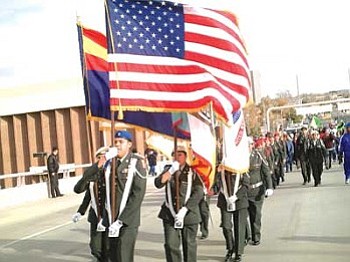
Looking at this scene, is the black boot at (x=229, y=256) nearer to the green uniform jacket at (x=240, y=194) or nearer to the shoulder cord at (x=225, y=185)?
the green uniform jacket at (x=240, y=194)

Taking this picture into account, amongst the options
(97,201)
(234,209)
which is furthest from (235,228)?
(97,201)

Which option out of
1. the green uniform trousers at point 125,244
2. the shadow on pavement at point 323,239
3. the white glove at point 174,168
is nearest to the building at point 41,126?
the shadow on pavement at point 323,239

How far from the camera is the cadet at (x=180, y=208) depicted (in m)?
7.37

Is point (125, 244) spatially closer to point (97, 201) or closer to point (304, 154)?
point (97, 201)

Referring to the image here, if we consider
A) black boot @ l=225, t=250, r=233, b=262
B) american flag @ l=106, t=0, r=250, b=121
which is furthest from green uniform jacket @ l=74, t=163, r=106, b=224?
black boot @ l=225, t=250, r=233, b=262

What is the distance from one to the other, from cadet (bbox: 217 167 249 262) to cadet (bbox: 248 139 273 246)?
771 mm

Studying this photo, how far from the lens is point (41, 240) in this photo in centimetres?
1263

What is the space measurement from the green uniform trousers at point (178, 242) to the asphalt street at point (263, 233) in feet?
5.04

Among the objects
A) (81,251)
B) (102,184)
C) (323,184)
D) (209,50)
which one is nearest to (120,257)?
(102,184)

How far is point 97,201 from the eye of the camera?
7723mm

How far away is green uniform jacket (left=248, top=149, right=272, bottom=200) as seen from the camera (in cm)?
1016

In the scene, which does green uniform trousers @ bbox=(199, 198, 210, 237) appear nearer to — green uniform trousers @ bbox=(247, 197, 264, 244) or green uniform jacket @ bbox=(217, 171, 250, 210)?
green uniform trousers @ bbox=(247, 197, 264, 244)

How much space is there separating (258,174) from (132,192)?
13.3ft

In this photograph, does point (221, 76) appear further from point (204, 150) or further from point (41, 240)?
point (41, 240)
